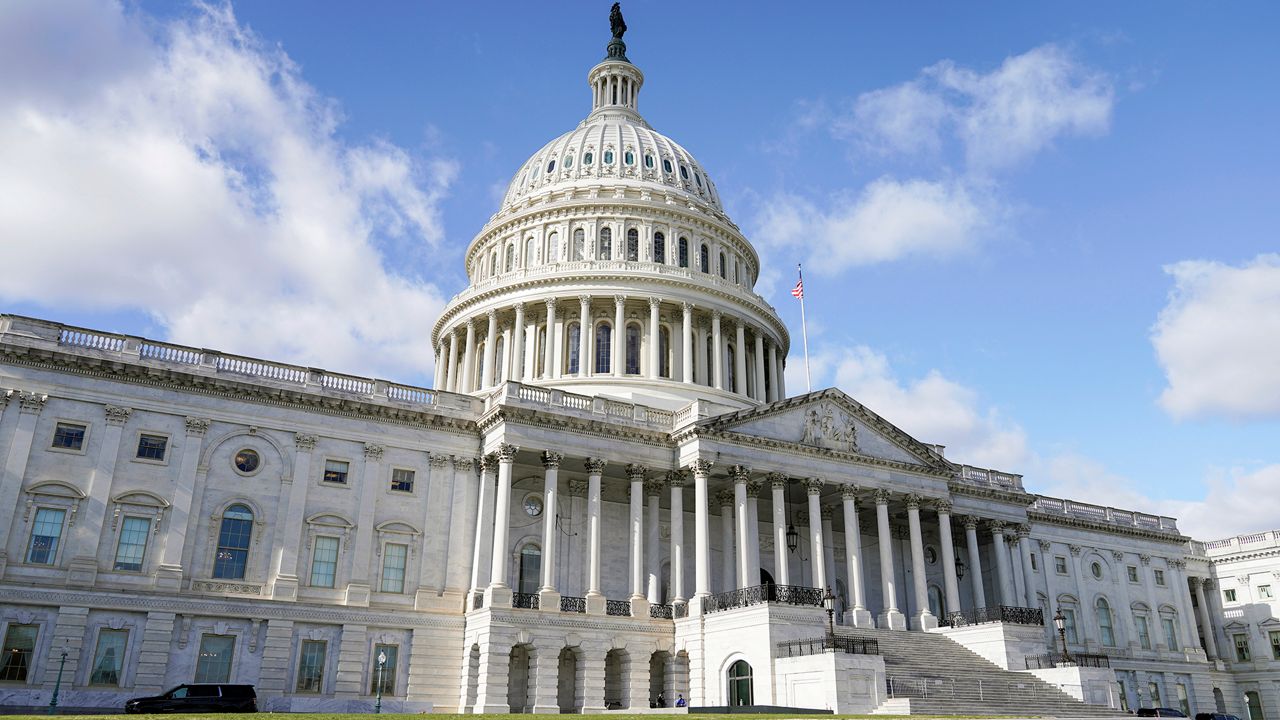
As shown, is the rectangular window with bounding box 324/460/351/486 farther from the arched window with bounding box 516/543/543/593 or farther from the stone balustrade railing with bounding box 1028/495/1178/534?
the stone balustrade railing with bounding box 1028/495/1178/534

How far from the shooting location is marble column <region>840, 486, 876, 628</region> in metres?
45.6

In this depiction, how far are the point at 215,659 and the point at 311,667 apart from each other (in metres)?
3.72

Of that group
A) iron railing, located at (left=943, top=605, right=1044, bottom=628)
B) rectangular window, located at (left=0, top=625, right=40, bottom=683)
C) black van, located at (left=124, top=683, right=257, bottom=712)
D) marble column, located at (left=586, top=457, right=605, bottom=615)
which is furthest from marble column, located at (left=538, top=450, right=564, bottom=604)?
iron railing, located at (left=943, top=605, right=1044, bottom=628)

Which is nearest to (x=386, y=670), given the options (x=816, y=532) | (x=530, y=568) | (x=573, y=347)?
(x=530, y=568)

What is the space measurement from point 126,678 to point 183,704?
5609 mm

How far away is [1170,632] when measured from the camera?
66438mm

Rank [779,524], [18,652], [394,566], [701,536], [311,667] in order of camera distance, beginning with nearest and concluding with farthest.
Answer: [18,652] → [311,667] → [394,566] → [701,536] → [779,524]

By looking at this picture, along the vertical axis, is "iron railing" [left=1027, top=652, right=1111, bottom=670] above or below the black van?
above

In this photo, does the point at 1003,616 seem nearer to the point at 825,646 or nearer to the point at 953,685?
the point at 953,685

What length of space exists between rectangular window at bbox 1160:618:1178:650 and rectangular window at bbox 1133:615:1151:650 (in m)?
1.51

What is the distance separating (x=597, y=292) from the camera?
204 feet

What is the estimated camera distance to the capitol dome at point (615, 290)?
204 ft

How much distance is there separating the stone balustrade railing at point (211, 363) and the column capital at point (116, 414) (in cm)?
200

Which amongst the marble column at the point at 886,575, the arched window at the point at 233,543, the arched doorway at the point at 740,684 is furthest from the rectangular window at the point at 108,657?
the marble column at the point at 886,575
